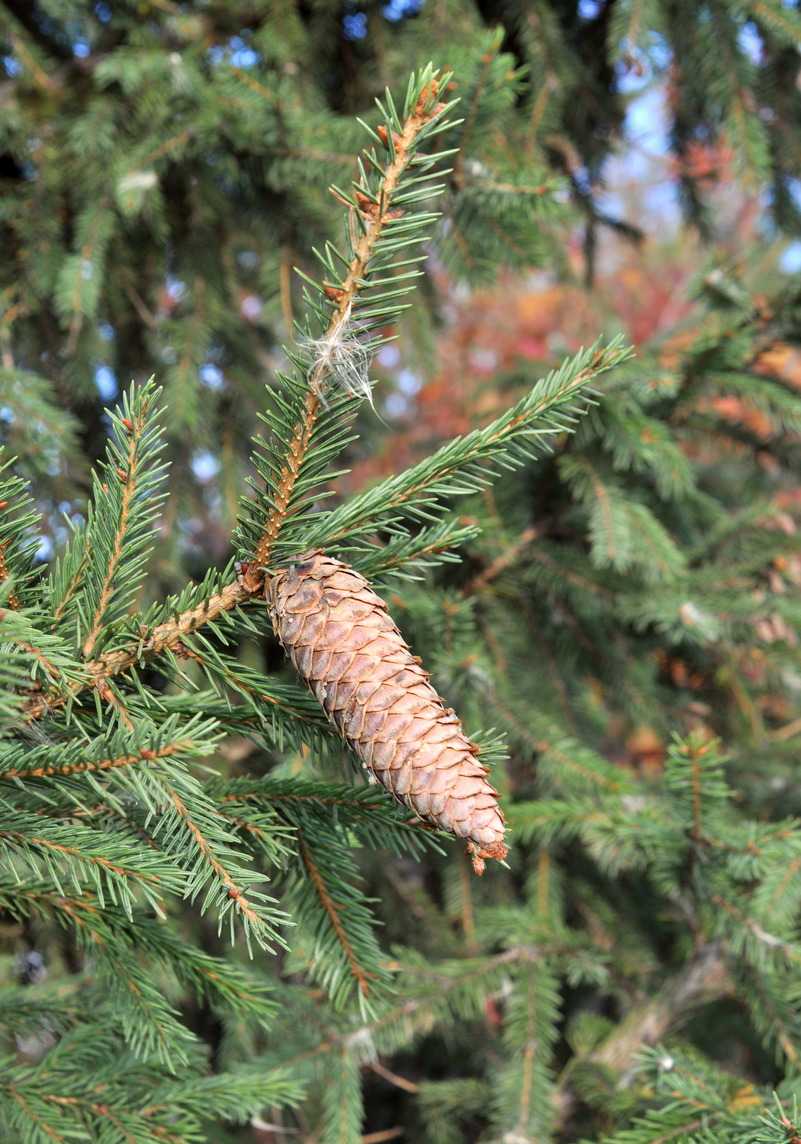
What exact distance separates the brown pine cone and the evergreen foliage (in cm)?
5

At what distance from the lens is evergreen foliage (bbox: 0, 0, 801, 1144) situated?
66 centimetres

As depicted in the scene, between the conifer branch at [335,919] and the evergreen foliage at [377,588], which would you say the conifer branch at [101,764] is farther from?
the conifer branch at [335,919]

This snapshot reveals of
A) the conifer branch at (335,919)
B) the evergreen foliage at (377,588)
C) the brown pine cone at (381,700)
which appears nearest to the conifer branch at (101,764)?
the evergreen foliage at (377,588)

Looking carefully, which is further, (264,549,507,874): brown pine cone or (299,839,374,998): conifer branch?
(299,839,374,998): conifer branch

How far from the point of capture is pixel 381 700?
2.01 ft

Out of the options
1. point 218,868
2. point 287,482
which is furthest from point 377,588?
point 218,868

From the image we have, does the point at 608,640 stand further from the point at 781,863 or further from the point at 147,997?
the point at 147,997

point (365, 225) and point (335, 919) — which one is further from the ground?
point (365, 225)

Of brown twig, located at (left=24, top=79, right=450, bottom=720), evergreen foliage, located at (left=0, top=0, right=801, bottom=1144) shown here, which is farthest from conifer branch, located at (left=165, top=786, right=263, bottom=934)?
brown twig, located at (left=24, top=79, right=450, bottom=720)

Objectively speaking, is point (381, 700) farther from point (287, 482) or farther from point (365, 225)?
point (365, 225)

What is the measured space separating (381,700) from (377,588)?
0.17 m

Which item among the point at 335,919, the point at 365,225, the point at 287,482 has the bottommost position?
the point at 335,919

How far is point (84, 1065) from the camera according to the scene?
958mm

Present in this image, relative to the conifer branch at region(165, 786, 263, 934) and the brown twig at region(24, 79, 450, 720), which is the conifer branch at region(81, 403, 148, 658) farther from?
the conifer branch at region(165, 786, 263, 934)
